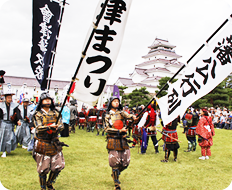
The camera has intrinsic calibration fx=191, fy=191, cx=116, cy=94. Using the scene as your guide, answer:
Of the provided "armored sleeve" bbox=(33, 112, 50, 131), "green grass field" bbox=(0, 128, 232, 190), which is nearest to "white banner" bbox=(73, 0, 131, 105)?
"armored sleeve" bbox=(33, 112, 50, 131)

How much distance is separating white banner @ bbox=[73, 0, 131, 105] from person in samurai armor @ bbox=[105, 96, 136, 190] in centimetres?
110

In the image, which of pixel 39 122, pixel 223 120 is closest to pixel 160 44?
pixel 223 120

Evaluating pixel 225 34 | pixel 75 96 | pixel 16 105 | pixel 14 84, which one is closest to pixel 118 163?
pixel 75 96

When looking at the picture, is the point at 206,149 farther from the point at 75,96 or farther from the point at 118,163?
the point at 75,96

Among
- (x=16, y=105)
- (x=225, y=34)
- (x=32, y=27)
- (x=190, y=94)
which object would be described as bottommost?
(x=16, y=105)

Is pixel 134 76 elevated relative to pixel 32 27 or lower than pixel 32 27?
elevated

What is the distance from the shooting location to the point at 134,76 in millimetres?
45562

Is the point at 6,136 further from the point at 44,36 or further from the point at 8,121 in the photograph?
the point at 44,36

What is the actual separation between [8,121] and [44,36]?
3.00 m

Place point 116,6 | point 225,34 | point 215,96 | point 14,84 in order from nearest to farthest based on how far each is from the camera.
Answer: point 116,6 < point 225,34 < point 215,96 < point 14,84

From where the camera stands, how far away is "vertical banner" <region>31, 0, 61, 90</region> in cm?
526

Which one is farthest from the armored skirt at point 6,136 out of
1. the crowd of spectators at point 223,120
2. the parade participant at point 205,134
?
the crowd of spectators at point 223,120

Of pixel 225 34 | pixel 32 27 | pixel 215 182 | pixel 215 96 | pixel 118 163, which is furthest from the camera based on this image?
pixel 215 96

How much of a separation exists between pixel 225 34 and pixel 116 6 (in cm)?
225
